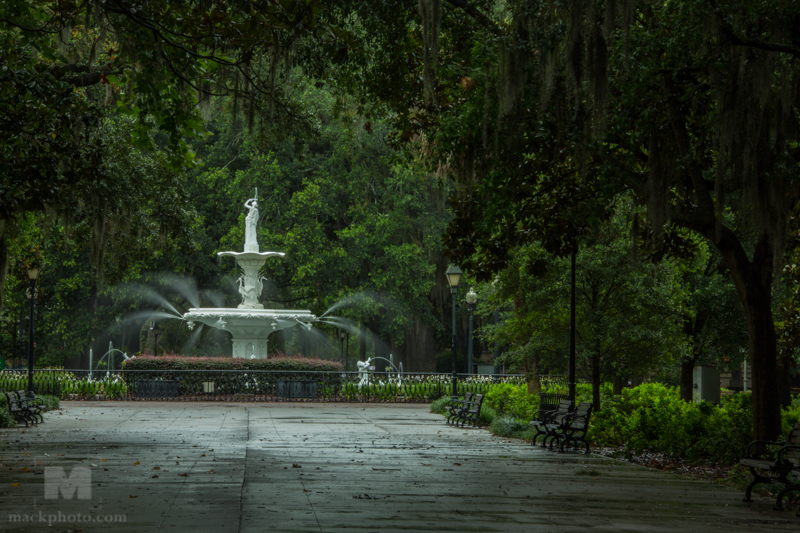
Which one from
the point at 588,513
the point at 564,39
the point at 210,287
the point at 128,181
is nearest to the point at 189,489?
the point at 588,513

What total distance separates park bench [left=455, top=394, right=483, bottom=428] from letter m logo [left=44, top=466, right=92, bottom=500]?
1094 centimetres

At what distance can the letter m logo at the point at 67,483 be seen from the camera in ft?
26.4

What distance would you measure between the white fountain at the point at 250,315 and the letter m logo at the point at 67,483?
695 inches

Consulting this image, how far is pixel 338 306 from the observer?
37.9 meters

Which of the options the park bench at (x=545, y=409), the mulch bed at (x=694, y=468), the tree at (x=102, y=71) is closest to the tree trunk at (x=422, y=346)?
the park bench at (x=545, y=409)

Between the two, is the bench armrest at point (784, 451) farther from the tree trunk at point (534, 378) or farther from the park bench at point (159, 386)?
the park bench at point (159, 386)

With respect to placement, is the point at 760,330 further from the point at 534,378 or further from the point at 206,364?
the point at 206,364

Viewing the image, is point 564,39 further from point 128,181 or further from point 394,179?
point 394,179

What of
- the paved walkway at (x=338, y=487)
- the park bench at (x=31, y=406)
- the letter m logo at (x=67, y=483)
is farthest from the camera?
the park bench at (x=31, y=406)

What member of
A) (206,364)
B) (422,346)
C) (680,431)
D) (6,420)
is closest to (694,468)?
(680,431)

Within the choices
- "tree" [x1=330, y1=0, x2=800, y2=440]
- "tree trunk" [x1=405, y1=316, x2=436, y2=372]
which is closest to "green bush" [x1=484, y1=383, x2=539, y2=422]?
"tree" [x1=330, y1=0, x2=800, y2=440]

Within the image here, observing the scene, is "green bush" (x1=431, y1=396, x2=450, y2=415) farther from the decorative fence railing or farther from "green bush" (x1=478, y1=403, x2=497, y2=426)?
"green bush" (x1=478, y1=403, x2=497, y2=426)

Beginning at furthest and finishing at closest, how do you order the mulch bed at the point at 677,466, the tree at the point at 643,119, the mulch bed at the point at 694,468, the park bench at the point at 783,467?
the mulch bed at the point at 677,466, the mulch bed at the point at 694,468, the tree at the point at 643,119, the park bench at the point at 783,467

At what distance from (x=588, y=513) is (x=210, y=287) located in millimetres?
34775
